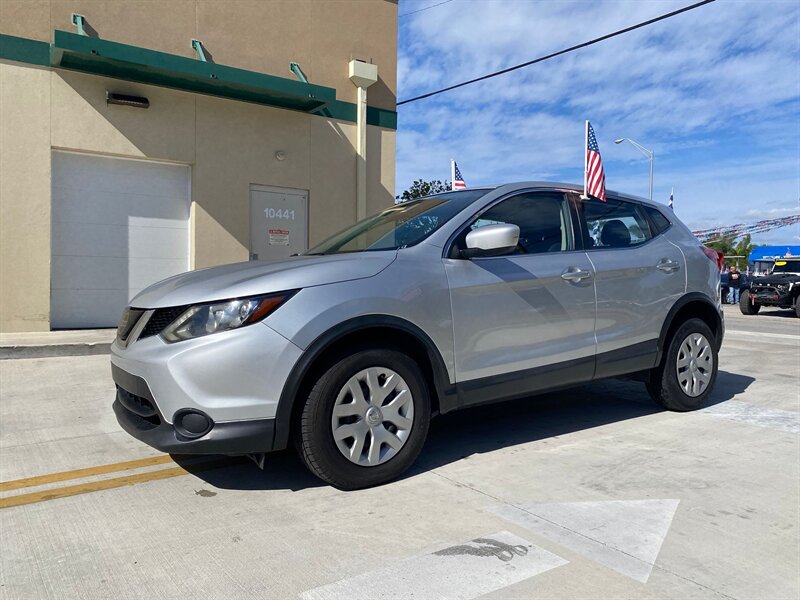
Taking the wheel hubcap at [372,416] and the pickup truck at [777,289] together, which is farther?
the pickup truck at [777,289]

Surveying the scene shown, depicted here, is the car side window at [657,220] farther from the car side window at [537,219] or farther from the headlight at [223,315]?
the headlight at [223,315]

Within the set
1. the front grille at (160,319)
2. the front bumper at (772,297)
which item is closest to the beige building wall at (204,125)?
the front grille at (160,319)

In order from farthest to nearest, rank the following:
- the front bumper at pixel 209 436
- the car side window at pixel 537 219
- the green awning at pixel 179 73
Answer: the green awning at pixel 179 73
the car side window at pixel 537 219
the front bumper at pixel 209 436

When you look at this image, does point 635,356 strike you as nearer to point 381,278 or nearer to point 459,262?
point 459,262

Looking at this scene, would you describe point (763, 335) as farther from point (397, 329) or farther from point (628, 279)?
point (397, 329)

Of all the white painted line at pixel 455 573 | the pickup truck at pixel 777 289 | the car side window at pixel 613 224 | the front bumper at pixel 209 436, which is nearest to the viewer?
the white painted line at pixel 455 573

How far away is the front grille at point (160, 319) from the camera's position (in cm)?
330

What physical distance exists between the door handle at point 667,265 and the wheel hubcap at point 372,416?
259cm

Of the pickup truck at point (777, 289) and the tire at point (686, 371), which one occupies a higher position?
the pickup truck at point (777, 289)

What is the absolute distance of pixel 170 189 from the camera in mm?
10727

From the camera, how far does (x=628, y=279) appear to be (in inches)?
188

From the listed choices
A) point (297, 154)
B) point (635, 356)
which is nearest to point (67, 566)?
point (635, 356)

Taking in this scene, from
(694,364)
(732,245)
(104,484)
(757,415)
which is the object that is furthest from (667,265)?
(732,245)

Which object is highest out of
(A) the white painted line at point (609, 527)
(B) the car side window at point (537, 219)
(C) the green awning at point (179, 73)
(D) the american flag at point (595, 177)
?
(C) the green awning at point (179, 73)
